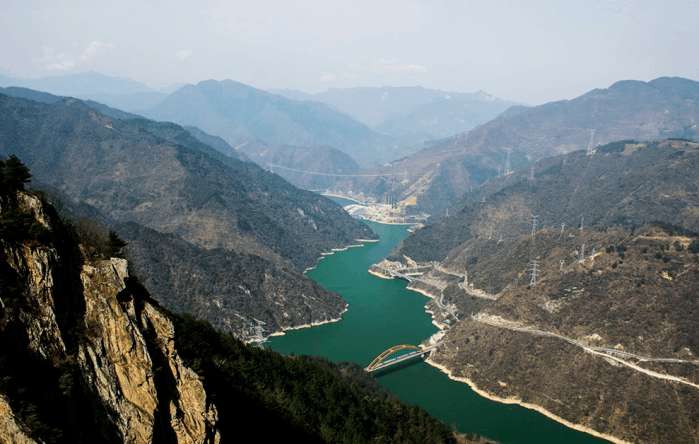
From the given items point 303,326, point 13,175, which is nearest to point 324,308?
point 303,326

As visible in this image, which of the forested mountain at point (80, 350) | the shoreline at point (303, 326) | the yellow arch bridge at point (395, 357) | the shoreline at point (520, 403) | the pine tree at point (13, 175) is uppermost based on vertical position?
the pine tree at point (13, 175)

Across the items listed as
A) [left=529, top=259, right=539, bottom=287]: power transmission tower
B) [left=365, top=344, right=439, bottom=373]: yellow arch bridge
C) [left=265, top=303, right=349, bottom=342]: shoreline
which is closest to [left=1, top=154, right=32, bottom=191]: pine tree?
[left=365, top=344, right=439, bottom=373]: yellow arch bridge

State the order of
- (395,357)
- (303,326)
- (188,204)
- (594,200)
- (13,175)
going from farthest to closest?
(594,200) < (188,204) < (303,326) < (395,357) < (13,175)

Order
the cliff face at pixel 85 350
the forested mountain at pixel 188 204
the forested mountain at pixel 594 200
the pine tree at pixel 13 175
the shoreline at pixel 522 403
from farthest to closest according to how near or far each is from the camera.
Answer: the forested mountain at pixel 594 200 → the forested mountain at pixel 188 204 → the shoreline at pixel 522 403 → the pine tree at pixel 13 175 → the cliff face at pixel 85 350

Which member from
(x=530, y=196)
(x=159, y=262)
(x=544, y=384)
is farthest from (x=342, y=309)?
(x=530, y=196)

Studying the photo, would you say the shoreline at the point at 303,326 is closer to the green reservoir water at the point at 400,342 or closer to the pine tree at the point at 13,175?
the green reservoir water at the point at 400,342

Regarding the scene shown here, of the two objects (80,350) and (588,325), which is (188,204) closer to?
(588,325)

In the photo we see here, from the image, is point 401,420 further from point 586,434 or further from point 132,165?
point 132,165

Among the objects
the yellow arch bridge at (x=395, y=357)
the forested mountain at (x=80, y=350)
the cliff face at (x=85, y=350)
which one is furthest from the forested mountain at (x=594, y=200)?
the cliff face at (x=85, y=350)
